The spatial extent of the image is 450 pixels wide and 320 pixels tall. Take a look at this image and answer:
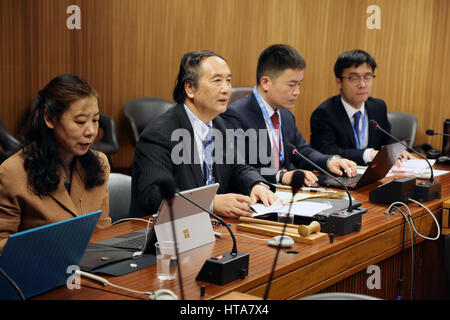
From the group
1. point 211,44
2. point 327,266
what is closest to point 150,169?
point 327,266

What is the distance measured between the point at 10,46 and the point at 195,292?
3.92 meters

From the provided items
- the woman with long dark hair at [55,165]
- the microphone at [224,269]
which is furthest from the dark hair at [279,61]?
the microphone at [224,269]

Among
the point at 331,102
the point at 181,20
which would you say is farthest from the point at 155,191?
the point at 181,20

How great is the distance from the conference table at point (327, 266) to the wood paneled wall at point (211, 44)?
3.04m

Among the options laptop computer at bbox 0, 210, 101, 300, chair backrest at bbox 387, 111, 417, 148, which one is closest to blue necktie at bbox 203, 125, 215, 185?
laptop computer at bbox 0, 210, 101, 300

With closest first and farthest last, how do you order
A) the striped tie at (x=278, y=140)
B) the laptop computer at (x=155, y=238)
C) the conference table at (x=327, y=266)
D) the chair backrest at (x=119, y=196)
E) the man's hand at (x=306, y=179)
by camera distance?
the conference table at (x=327, y=266) → the laptop computer at (x=155, y=238) → the chair backrest at (x=119, y=196) → the man's hand at (x=306, y=179) → the striped tie at (x=278, y=140)

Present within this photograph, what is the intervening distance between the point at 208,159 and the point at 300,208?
560mm

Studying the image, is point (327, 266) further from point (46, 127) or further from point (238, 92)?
point (238, 92)

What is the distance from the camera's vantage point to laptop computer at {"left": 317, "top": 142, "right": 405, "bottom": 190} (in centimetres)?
306

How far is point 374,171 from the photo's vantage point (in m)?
3.17

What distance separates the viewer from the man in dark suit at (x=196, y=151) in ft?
8.16

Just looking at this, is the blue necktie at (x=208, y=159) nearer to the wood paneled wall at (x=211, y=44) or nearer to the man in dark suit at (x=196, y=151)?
the man in dark suit at (x=196, y=151)

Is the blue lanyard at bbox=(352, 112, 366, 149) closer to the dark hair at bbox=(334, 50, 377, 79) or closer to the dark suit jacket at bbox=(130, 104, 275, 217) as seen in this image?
the dark hair at bbox=(334, 50, 377, 79)

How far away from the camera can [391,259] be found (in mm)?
2617
